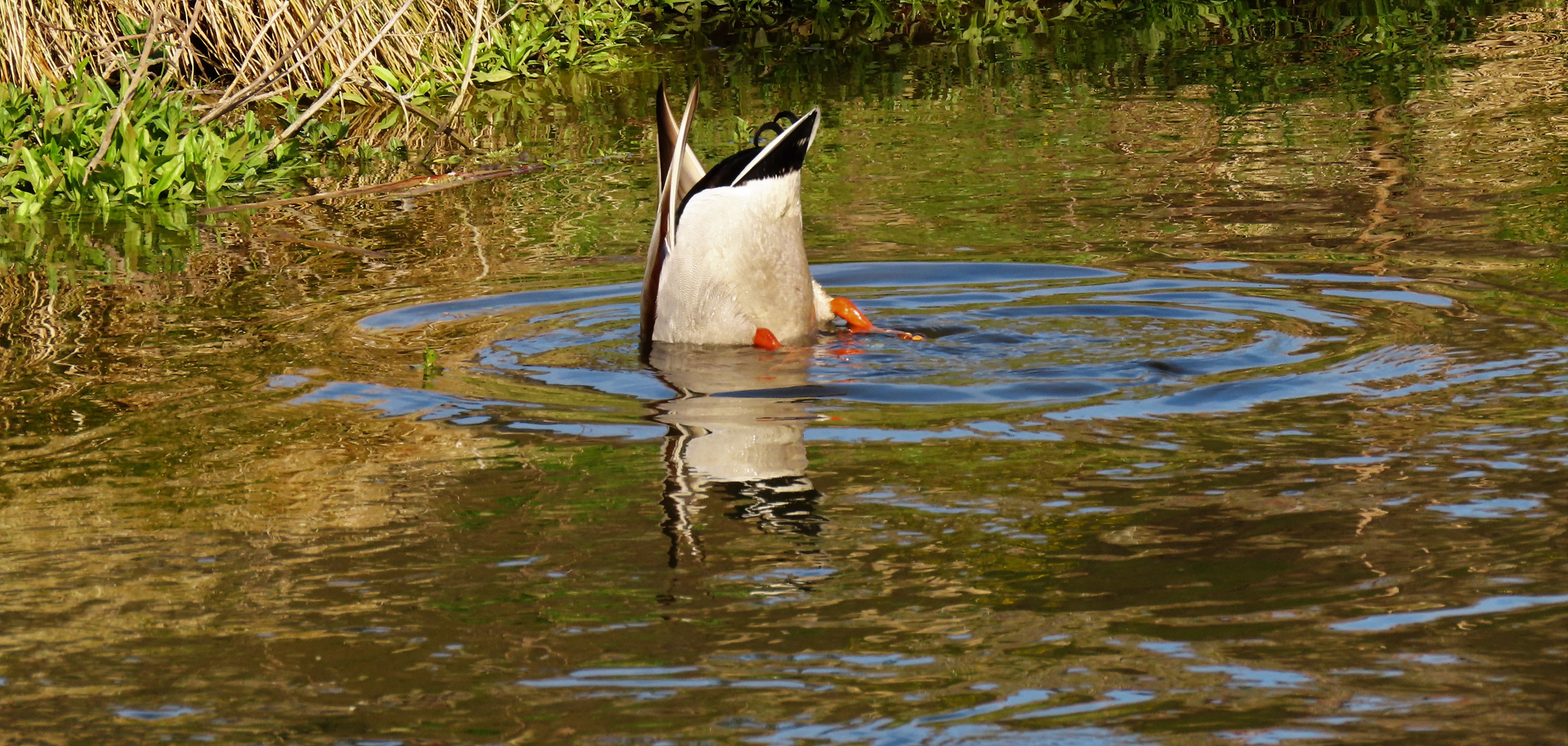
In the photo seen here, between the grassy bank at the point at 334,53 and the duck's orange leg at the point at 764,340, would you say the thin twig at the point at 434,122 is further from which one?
the duck's orange leg at the point at 764,340

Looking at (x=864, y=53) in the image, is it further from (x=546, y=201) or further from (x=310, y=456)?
(x=310, y=456)

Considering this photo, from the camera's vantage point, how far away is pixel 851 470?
4598 millimetres

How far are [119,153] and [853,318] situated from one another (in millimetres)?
5124

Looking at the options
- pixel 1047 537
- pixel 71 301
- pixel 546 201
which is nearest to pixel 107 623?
pixel 1047 537

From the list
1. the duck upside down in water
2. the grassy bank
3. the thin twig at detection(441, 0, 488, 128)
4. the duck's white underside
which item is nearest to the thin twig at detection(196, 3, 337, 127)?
the grassy bank

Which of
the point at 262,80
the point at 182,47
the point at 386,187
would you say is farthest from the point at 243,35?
the point at 386,187

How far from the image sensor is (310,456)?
497cm

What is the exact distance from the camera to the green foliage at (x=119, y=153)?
9.44 metres

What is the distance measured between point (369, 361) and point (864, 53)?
8.39 metres

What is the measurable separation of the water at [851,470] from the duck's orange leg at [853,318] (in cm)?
9

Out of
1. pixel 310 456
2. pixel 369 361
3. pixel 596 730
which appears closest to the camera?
pixel 596 730

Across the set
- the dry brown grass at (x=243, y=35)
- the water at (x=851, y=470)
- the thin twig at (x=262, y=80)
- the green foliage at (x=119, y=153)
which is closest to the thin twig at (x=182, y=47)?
the dry brown grass at (x=243, y=35)

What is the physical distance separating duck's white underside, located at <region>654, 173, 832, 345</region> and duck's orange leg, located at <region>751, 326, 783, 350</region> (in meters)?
0.02

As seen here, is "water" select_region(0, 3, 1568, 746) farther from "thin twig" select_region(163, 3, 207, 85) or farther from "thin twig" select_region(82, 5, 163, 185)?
"thin twig" select_region(163, 3, 207, 85)
